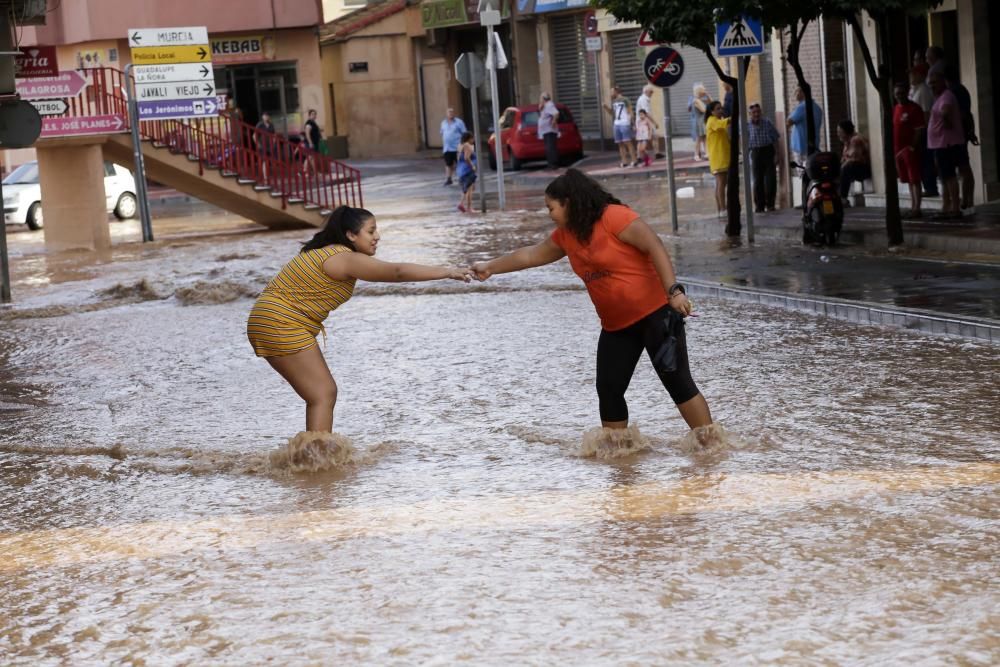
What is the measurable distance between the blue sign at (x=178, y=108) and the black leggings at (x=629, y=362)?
19536 millimetres

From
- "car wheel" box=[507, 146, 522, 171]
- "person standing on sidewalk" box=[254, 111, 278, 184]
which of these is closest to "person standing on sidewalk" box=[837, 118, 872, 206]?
"person standing on sidewalk" box=[254, 111, 278, 184]

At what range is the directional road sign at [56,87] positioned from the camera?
24.2 m

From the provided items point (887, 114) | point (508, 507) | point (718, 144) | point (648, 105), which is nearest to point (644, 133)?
point (648, 105)

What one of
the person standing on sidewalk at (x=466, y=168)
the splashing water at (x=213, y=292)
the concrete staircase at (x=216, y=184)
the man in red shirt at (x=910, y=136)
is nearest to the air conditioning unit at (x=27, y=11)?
the splashing water at (x=213, y=292)

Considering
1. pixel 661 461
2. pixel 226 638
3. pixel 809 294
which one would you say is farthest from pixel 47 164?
pixel 226 638

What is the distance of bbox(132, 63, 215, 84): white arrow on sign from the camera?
25938 millimetres

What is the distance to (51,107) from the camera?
24.5 m

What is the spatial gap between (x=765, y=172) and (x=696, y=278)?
290 inches

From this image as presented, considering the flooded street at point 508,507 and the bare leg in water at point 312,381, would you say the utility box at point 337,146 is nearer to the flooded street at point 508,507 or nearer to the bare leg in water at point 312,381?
the flooded street at point 508,507

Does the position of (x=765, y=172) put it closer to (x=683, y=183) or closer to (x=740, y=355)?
(x=683, y=183)

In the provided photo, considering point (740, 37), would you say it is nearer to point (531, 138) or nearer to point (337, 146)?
point (531, 138)

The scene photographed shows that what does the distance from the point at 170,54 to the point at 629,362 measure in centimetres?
2039

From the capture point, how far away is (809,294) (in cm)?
1338

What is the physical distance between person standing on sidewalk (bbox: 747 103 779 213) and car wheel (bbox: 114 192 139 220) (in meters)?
16.4
